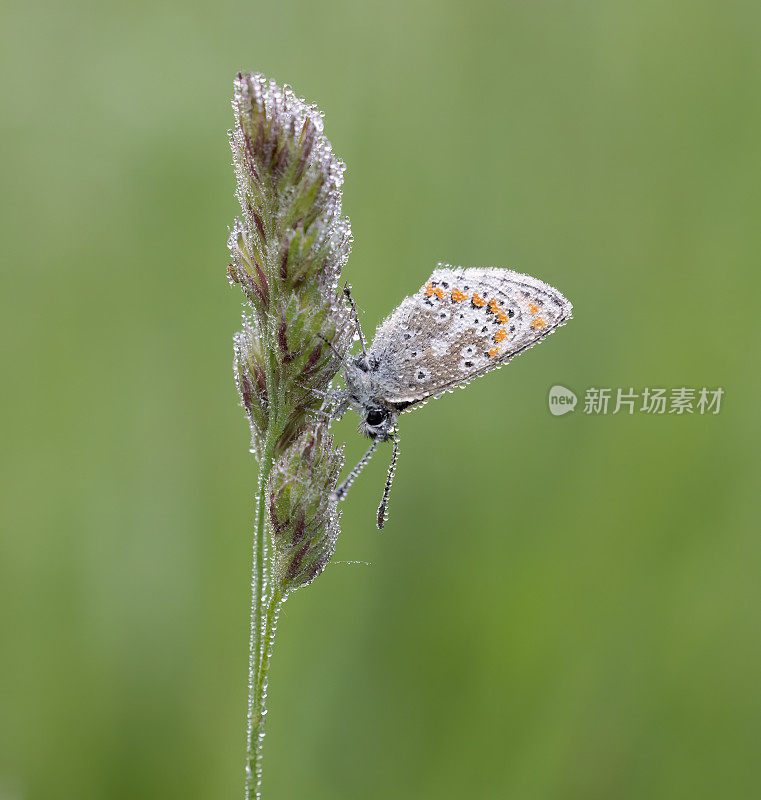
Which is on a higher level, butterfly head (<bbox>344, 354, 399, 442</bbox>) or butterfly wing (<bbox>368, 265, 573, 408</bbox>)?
butterfly wing (<bbox>368, 265, 573, 408</bbox>)

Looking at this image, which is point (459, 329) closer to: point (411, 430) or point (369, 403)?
point (369, 403)

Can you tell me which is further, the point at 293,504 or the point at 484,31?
the point at 484,31

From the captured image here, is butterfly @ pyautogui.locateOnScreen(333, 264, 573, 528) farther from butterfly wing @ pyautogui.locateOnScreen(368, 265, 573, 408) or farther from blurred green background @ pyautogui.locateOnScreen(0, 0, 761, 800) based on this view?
blurred green background @ pyautogui.locateOnScreen(0, 0, 761, 800)

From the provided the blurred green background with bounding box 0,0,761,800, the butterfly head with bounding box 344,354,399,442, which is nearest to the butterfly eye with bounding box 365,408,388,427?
the butterfly head with bounding box 344,354,399,442

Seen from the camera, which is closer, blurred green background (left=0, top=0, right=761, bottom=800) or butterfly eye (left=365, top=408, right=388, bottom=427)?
butterfly eye (left=365, top=408, right=388, bottom=427)
